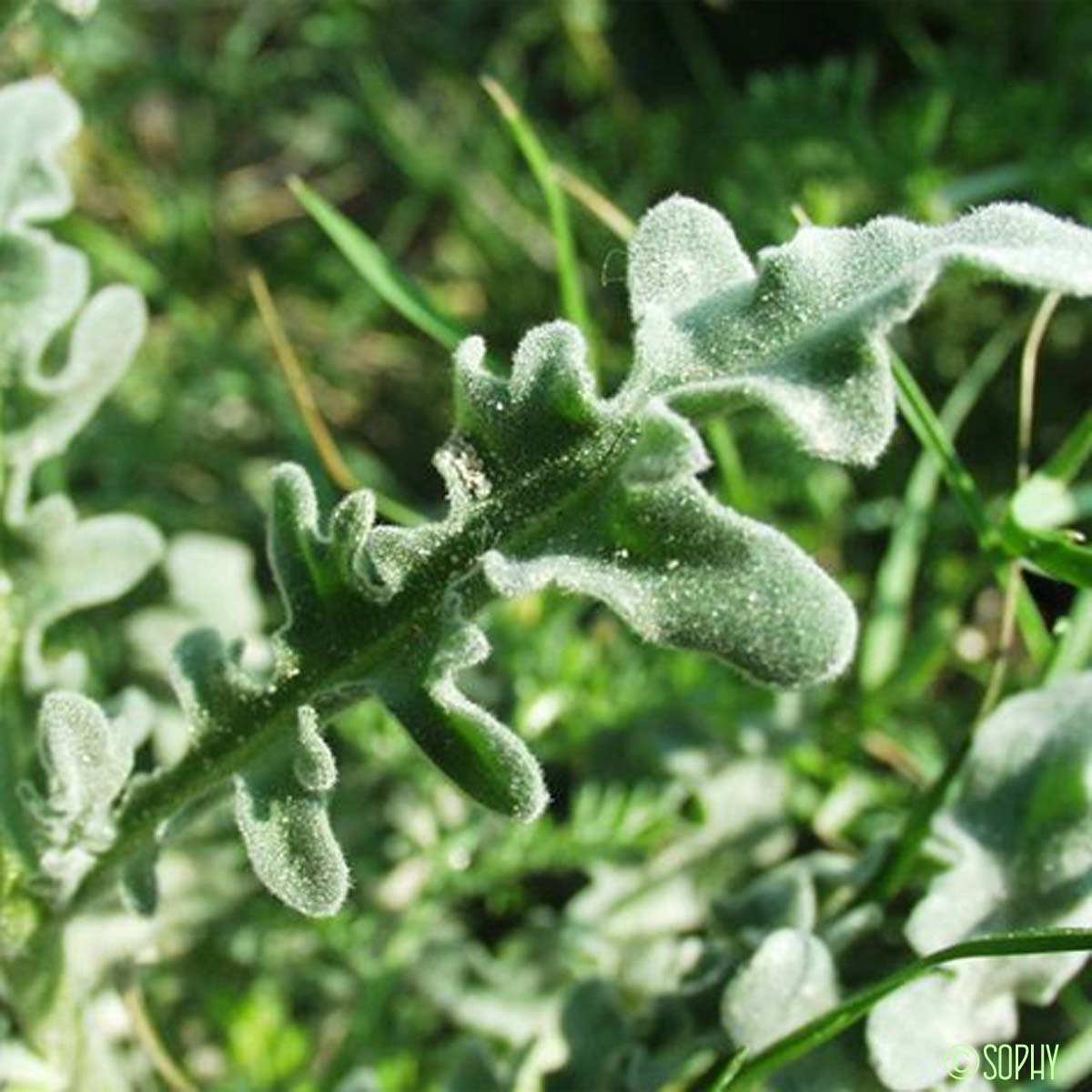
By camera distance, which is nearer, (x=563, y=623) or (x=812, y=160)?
(x=563, y=623)

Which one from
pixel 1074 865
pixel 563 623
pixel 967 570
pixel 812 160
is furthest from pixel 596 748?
pixel 812 160

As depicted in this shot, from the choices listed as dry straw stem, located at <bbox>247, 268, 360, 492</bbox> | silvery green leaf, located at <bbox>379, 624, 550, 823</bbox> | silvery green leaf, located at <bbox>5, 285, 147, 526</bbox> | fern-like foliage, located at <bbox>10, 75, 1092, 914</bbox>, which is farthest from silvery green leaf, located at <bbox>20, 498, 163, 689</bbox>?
silvery green leaf, located at <bbox>379, 624, 550, 823</bbox>

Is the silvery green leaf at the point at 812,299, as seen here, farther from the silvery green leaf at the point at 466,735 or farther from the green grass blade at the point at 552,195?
the green grass blade at the point at 552,195

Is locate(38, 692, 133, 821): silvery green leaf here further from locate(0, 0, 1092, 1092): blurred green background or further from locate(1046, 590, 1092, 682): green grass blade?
locate(1046, 590, 1092, 682): green grass blade

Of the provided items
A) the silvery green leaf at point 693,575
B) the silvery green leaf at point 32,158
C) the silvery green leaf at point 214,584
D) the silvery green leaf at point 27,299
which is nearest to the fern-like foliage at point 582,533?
the silvery green leaf at point 693,575

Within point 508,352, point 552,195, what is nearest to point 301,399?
point 552,195

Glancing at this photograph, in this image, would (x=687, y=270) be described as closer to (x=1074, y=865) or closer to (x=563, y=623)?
(x=1074, y=865)
